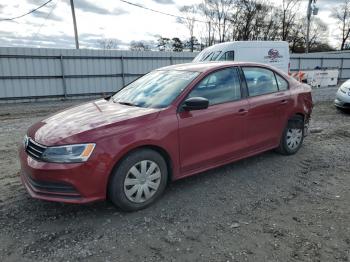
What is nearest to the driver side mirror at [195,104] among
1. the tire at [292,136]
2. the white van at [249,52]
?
the tire at [292,136]

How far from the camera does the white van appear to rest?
1217 cm

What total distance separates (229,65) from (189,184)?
70.0 inches

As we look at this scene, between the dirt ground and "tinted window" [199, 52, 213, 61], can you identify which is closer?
the dirt ground

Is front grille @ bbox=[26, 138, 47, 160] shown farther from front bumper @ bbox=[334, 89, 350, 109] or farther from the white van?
the white van

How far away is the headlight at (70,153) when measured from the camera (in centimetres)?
293

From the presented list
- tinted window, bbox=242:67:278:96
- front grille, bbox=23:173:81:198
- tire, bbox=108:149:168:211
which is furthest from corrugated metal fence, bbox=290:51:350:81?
front grille, bbox=23:173:81:198

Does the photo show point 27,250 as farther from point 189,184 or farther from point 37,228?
point 189,184

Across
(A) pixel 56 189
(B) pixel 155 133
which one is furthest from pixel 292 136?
(A) pixel 56 189

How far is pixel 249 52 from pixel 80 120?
35.8ft

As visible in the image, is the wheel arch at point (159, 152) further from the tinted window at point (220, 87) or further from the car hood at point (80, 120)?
the tinted window at point (220, 87)

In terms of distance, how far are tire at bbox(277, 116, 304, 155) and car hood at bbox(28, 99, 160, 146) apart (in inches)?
101

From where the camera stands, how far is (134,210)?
10.9 feet

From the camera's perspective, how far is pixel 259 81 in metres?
4.56

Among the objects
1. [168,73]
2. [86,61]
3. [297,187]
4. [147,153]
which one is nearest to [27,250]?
[147,153]
